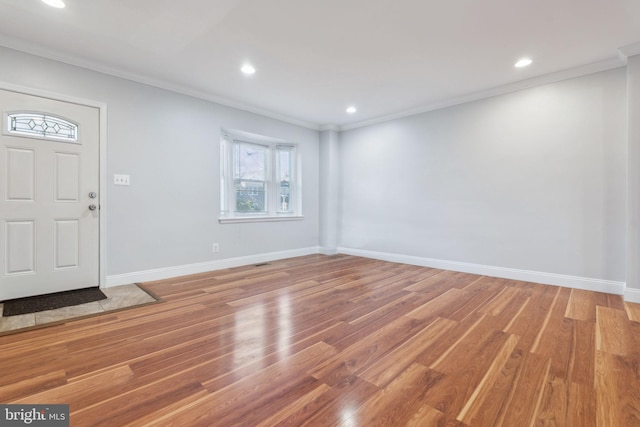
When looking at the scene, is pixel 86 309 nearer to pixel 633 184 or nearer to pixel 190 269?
pixel 190 269

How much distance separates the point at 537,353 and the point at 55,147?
183 inches

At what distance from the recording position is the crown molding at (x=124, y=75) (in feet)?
9.09

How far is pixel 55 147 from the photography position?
3.02 metres

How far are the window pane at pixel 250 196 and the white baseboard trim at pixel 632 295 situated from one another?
4.71 meters

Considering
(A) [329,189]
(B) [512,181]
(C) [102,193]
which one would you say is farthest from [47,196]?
(B) [512,181]

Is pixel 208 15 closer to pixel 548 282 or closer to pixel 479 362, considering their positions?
pixel 479 362

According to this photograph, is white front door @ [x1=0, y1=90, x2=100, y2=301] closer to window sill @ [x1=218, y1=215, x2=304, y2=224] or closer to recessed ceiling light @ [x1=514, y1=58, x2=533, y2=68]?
window sill @ [x1=218, y1=215, x2=304, y2=224]

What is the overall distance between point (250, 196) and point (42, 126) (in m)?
2.62

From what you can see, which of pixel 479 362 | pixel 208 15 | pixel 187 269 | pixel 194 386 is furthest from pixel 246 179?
pixel 479 362

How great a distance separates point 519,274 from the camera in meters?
3.72

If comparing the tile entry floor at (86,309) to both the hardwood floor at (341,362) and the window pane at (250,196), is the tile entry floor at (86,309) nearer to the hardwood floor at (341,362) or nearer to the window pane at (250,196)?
the hardwood floor at (341,362)

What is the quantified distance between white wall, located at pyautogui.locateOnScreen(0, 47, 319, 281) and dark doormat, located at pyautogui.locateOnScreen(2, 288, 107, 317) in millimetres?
358

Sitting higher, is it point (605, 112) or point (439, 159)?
point (605, 112)

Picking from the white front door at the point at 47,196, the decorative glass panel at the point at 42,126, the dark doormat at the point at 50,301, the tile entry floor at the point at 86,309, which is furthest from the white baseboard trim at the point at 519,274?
the decorative glass panel at the point at 42,126
